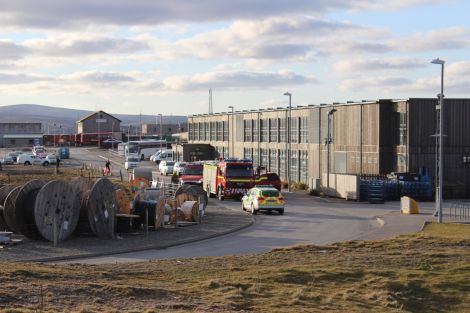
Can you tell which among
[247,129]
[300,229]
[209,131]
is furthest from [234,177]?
[209,131]

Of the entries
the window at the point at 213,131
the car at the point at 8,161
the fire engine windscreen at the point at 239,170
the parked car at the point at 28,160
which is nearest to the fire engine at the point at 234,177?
the fire engine windscreen at the point at 239,170

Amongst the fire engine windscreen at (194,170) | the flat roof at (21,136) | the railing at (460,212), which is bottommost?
the railing at (460,212)

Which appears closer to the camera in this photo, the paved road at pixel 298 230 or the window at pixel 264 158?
the paved road at pixel 298 230

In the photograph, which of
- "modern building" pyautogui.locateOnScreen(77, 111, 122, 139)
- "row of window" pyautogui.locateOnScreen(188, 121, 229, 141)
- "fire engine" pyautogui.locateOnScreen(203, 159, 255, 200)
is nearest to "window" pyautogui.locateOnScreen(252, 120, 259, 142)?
"row of window" pyautogui.locateOnScreen(188, 121, 229, 141)

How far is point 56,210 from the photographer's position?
29.8 metres

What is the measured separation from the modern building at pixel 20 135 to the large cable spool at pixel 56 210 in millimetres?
138586

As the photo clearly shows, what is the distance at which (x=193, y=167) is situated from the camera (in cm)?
6128

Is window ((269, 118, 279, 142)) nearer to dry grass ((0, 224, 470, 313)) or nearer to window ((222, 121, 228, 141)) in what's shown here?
window ((222, 121, 228, 141))

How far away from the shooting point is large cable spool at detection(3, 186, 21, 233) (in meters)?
30.1

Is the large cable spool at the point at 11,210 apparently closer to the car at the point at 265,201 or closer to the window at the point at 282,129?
the car at the point at 265,201

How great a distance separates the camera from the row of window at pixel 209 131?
301ft

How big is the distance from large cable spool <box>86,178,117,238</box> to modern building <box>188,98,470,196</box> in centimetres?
3040

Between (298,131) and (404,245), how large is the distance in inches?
1704

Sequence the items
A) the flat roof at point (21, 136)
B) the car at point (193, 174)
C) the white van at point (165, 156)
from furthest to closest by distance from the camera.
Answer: the flat roof at point (21, 136) < the white van at point (165, 156) < the car at point (193, 174)
